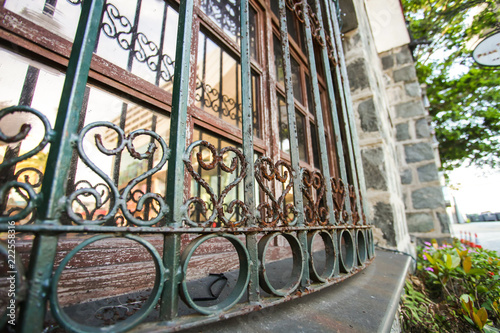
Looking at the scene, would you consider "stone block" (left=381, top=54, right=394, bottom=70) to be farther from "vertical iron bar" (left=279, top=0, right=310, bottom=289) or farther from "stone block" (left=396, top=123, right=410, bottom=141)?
"vertical iron bar" (left=279, top=0, right=310, bottom=289)

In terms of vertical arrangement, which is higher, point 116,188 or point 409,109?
point 409,109

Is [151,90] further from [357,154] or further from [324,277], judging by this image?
[357,154]

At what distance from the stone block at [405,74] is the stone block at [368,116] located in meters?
2.12

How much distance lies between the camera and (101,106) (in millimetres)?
904

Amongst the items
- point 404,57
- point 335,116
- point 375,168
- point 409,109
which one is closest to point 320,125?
point 335,116

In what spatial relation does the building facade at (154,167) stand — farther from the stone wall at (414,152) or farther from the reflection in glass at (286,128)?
the stone wall at (414,152)

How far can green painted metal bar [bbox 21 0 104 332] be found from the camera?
319mm

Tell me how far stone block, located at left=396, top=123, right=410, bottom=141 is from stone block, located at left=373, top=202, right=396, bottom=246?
204cm

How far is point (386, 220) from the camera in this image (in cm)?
190

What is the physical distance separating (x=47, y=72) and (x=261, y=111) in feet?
3.53

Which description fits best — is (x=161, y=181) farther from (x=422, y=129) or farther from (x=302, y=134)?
(x=422, y=129)

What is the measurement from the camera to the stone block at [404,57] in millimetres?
3587

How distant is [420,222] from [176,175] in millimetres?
3647

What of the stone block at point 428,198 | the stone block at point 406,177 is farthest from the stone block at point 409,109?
the stone block at point 428,198
